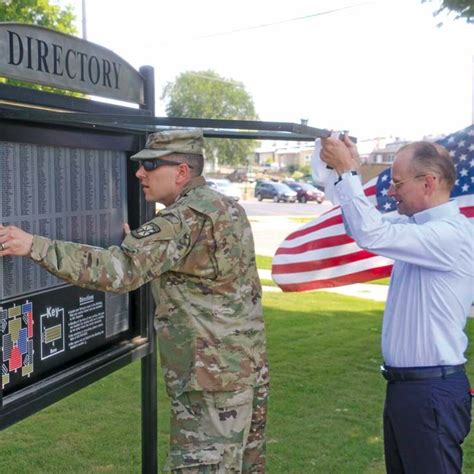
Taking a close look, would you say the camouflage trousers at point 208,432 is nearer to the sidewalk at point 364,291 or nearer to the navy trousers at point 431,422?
the navy trousers at point 431,422

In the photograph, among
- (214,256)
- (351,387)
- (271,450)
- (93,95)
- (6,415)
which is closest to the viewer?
(6,415)

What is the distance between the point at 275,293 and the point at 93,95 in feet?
24.6

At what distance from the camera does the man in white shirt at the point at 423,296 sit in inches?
100

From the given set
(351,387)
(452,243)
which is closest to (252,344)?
(452,243)

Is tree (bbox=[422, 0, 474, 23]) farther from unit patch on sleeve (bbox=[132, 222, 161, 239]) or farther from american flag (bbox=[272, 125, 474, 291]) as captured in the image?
unit patch on sleeve (bbox=[132, 222, 161, 239])

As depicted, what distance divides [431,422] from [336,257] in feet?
7.34

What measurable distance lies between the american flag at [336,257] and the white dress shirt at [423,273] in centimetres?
192

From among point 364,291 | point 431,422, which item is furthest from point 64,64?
point 364,291

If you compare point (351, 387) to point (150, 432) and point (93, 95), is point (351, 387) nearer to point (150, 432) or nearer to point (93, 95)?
point (150, 432)

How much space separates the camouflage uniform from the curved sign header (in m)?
0.68

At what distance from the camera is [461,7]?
6863mm

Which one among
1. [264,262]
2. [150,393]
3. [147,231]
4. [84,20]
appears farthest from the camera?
[84,20]

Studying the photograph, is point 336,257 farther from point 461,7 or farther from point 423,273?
point 461,7

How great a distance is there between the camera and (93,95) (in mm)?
3027
